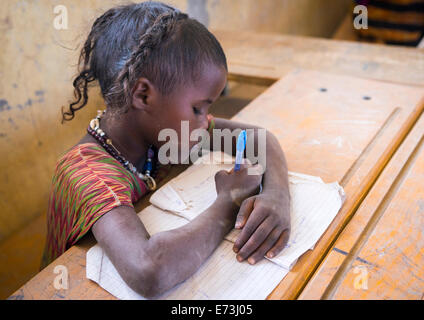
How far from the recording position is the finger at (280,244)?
811 millimetres

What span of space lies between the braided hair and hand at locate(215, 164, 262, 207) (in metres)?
0.25

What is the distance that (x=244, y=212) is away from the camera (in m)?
0.89

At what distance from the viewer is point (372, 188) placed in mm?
1020

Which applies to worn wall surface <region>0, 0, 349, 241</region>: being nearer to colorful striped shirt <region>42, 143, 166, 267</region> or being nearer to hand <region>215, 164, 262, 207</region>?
colorful striped shirt <region>42, 143, 166, 267</region>


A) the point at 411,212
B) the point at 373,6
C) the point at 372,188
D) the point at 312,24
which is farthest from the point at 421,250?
the point at 312,24

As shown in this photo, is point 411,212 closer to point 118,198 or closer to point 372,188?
point 372,188

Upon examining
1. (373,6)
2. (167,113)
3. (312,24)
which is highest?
(167,113)

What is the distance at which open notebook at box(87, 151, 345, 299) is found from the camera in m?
0.75

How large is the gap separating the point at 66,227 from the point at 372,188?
2.57 feet

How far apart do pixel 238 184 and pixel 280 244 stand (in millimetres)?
189

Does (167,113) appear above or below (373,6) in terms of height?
above

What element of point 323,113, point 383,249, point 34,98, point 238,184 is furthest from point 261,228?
point 34,98

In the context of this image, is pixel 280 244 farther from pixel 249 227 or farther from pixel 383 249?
pixel 383 249
